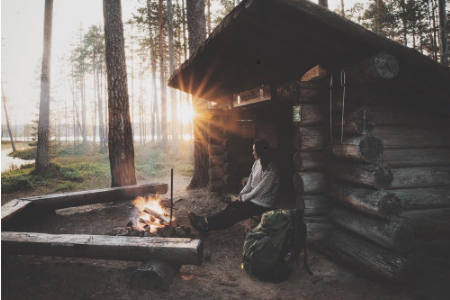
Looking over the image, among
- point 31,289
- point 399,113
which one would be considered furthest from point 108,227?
point 399,113

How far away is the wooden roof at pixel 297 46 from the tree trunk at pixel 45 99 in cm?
1013

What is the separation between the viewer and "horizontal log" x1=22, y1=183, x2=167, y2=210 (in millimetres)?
5941

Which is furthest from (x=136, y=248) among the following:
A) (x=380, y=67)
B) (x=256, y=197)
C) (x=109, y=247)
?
(x=380, y=67)

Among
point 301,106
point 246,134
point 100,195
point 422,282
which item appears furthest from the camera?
point 246,134

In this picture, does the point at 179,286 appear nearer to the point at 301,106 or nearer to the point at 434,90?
the point at 301,106

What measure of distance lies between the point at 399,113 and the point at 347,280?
8.32 feet

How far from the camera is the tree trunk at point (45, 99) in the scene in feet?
38.7

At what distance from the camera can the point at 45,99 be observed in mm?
Result: 11828

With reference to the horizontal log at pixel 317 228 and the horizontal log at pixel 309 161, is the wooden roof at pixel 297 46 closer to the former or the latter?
the horizontal log at pixel 309 161

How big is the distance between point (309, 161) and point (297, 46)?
5.80 feet

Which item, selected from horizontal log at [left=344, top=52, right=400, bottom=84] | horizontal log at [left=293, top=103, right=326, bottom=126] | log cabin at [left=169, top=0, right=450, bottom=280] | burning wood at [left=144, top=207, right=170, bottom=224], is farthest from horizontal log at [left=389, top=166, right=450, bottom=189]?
burning wood at [left=144, top=207, right=170, bottom=224]

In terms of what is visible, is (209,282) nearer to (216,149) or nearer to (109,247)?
(109,247)

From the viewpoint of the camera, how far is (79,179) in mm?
11945

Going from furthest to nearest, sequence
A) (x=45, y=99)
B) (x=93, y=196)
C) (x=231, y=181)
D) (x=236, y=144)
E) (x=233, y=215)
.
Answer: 1. (x=45, y=99)
2. (x=236, y=144)
3. (x=231, y=181)
4. (x=93, y=196)
5. (x=233, y=215)
